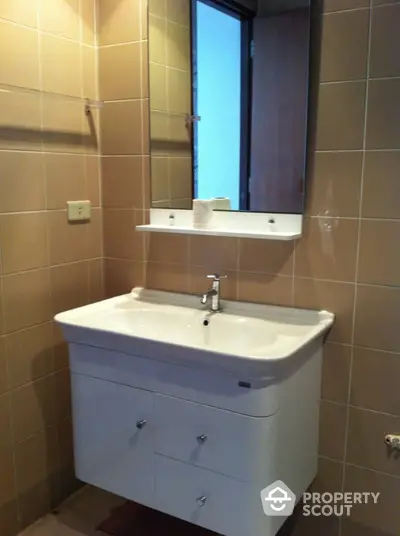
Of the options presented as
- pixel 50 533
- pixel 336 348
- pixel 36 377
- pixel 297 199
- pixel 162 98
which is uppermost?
pixel 162 98

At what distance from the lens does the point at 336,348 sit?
167 cm

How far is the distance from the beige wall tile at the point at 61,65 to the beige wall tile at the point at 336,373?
4.30 feet

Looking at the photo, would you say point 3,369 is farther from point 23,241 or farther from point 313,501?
point 313,501

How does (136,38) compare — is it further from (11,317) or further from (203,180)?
(11,317)

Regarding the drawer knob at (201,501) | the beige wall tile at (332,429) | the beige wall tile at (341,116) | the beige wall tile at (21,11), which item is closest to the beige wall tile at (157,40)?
the beige wall tile at (21,11)

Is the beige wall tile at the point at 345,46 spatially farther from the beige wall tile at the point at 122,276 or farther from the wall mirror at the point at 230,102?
the beige wall tile at the point at 122,276

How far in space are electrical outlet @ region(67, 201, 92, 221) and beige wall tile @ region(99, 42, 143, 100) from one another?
426 millimetres

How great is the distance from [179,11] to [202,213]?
0.76 meters

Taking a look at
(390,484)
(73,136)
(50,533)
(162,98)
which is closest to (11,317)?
(73,136)

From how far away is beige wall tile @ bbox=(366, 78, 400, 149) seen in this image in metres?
1.47

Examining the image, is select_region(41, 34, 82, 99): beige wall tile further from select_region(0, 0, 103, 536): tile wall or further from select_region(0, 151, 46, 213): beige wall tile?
select_region(0, 151, 46, 213): beige wall tile

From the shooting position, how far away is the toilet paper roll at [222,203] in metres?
1.81

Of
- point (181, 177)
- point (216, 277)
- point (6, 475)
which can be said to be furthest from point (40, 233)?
point (6, 475)

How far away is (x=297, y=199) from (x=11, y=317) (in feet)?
3.48
